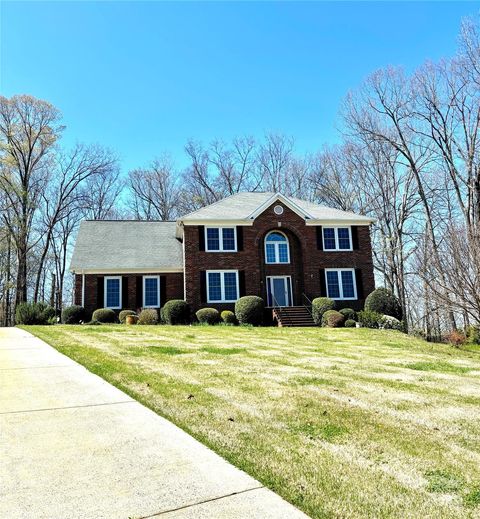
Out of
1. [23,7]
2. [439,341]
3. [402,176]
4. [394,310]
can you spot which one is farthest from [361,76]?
[23,7]

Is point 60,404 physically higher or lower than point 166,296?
lower

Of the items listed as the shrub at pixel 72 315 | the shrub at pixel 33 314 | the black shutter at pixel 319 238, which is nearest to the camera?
the shrub at pixel 33 314

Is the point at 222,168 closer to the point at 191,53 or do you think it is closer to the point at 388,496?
the point at 191,53

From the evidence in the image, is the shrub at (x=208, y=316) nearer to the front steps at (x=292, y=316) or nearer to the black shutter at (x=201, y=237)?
the front steps at (x=292, y=316)

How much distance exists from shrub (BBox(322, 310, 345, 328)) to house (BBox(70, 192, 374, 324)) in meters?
2.25

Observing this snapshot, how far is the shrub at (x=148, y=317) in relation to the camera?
68.4ft

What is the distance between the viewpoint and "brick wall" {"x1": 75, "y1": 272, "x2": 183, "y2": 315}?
22359 mm

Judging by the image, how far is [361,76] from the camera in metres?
24.2

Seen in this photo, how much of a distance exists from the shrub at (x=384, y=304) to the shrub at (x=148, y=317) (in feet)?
39.0

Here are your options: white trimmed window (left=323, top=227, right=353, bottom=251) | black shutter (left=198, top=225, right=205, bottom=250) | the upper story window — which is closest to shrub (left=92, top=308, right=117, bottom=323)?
black shutter (left=198, top=225, right=205, bottom=250)

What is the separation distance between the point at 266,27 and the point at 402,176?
18.3 meters

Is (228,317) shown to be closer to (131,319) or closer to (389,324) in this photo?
(131,319)

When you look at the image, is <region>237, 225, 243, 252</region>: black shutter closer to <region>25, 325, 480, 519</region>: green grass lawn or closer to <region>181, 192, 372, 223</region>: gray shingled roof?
<region>181, 192, 372, 223</region>: gray shingled roof

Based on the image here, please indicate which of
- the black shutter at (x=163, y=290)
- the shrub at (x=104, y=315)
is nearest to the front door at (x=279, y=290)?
the black shutter at (x=163, y=290)
